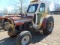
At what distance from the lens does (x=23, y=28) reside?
824cm

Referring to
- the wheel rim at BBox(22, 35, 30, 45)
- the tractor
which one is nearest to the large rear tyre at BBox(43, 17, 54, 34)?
the tractor

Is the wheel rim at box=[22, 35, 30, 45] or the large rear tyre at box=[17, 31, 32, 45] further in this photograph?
the wheel rim at box=[22, 35, 30, 45]

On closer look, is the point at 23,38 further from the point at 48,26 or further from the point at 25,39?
the point at 48,26

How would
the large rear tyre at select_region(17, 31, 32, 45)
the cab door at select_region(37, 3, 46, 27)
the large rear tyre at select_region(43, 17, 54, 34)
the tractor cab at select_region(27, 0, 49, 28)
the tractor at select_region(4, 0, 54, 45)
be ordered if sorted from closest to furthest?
the large rear tyre at select_region(17, 31, 32, 45)
the tractor at select_region(4, 0, 54, 45)
the tractor cab at select_region(27, 0, 49, 28)
the cab door at select_region(37, 3, 46, 27)
the large rear tyre at select_region(43, 17, 54, 34)

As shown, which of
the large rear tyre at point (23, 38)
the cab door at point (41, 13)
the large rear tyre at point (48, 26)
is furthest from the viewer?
the large rear tyre at point (48, 26)

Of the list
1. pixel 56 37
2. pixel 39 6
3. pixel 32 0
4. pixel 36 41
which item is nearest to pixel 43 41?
pixel 36 41

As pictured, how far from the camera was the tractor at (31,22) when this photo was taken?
779 cm

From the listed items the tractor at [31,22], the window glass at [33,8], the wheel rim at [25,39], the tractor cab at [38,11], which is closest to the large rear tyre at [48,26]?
the tractor at [31,22]

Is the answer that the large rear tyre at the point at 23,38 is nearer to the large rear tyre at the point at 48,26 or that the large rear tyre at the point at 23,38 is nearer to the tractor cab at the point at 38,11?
the tractor cab at the point at 38,11

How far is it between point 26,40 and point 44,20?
7.20 ft

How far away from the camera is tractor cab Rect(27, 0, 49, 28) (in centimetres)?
868

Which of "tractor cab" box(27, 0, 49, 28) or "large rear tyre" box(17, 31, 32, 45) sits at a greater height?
"tractor cab" box(27, 0, 49, 28)

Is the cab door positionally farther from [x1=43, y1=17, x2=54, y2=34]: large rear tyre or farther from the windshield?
[x1=43, y1=17, x2=54, y2=34]: large rear tyre

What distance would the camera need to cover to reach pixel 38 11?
8758 mm
